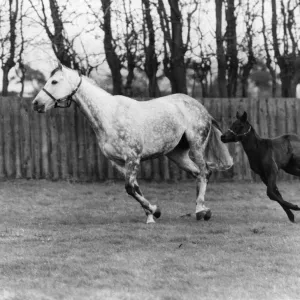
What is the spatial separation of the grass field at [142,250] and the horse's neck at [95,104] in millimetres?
1465

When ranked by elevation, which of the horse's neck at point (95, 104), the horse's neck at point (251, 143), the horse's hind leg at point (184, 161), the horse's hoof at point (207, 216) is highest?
the horse's neck at point (95, 104)

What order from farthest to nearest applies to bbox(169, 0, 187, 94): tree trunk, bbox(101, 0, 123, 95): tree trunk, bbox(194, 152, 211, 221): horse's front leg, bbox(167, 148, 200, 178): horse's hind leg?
bbox(169, 0, 187, 94): tree trunk → bbox(101, 0, 123, 95): tree trunk → bbox(167, 148, 200, 178): horse's hind leg → bbox(194, 152, 211, 221): horse's front leg

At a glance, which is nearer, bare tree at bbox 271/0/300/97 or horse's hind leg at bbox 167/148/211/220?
horse's hind leg at bbox 167/148/211/220

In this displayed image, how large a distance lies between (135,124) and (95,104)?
2.10 ft

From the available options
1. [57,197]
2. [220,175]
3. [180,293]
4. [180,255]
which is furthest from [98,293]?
[220,175]

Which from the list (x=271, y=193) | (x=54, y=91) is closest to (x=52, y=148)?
(x=54, y=91)

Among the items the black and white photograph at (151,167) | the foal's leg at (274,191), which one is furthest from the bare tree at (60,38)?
the foal's leg at (274,191)

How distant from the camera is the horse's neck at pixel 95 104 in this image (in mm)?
9688

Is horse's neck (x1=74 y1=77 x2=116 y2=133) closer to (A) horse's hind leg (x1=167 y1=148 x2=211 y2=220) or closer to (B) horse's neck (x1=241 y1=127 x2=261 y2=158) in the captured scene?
(A) horse's hind leg (x1=167 y1=148 x2=211 y2=220)

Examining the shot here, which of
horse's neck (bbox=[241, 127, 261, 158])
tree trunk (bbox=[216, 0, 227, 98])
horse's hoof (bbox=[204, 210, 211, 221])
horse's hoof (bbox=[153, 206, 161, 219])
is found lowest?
horse's hoof (bbox=[204, 210, 211, 221])

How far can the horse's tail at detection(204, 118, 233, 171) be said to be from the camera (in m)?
11.1

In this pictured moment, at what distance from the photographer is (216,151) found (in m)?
11.1

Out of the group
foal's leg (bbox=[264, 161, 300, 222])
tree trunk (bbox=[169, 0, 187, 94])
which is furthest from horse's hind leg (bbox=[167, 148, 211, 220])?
tree trunk (bbox=[169, 0, 187, 94])

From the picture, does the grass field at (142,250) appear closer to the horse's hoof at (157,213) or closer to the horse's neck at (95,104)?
the horse's hoof at (157,213)
